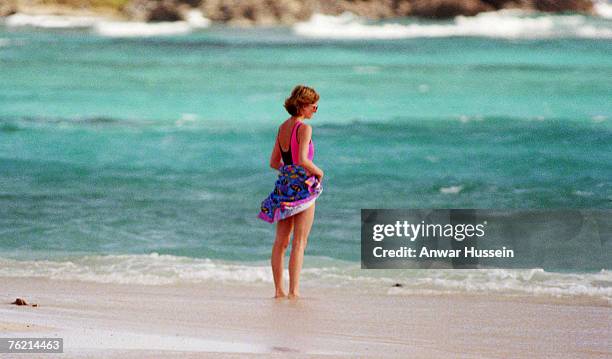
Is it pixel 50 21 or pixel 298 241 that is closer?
pixel 298 241

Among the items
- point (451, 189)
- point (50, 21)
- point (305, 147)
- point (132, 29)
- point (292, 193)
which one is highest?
point (50, 21)

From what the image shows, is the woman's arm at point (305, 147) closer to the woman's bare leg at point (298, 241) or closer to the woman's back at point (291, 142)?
the woman's back at point (291, 142)

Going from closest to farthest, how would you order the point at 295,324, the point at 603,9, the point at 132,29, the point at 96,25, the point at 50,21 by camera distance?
the point at 295,324
the point at 603,9
the point at 50,21
the point at 132,29
the point at 96,25

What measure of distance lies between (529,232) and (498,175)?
2.91 meters

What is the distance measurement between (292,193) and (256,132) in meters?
7.82

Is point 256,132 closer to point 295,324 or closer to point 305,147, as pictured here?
point 305,147

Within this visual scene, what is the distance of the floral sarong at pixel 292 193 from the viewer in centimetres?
330

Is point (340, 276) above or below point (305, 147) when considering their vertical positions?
below

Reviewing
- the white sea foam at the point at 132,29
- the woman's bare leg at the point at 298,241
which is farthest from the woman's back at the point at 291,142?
the white sea foam at the point at 132,29

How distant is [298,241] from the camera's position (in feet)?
11.1

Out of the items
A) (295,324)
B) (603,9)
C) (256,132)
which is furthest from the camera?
(603,9)

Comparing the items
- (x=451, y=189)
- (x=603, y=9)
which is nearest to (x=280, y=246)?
(x=451, y=189)

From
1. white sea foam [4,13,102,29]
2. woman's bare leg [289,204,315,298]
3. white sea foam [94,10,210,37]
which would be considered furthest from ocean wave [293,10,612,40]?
woman's bare leg [289,204,315,298]

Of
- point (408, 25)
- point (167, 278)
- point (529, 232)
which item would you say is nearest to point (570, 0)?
point (408, 25)
